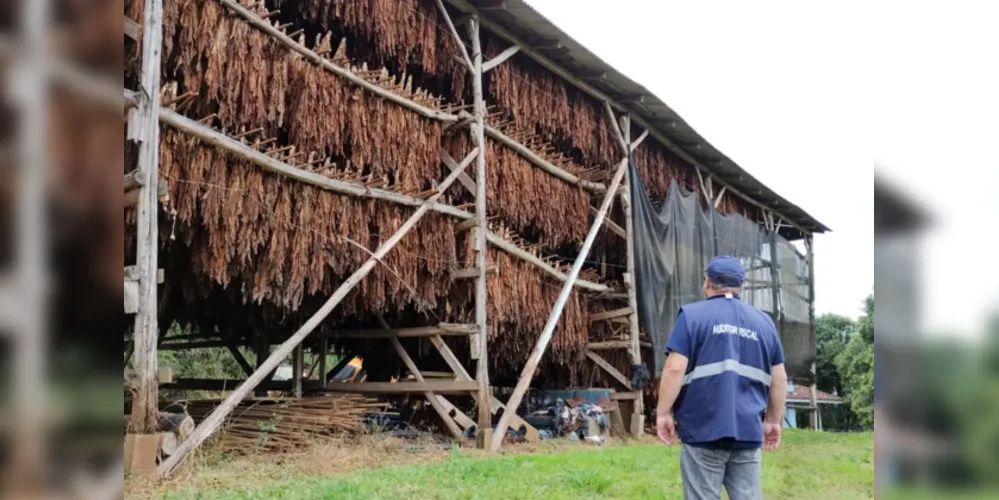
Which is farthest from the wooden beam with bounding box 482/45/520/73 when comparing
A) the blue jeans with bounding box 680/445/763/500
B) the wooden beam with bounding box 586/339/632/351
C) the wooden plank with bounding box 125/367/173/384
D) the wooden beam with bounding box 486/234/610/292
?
the blue jeans with bounding box 680/445/763/500

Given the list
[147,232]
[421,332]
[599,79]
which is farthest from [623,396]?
[147,232]

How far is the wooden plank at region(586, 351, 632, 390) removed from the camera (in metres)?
12.1

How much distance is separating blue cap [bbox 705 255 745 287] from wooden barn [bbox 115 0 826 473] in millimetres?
4049

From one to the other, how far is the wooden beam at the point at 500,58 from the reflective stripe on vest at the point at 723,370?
23.5 ft

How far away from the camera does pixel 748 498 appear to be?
3400mm

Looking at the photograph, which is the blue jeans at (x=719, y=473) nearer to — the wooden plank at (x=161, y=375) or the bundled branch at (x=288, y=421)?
the wooden plank at (x=161, y=375)

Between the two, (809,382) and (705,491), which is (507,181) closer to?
(705,491)

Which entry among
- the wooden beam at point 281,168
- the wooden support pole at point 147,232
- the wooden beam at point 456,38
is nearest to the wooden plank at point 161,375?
the wooden support pole at point 147,232

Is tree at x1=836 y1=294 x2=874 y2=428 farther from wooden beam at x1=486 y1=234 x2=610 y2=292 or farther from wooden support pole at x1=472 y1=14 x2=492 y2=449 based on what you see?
wooden support pole at x1=472 y1=14 x2=492 y2=449

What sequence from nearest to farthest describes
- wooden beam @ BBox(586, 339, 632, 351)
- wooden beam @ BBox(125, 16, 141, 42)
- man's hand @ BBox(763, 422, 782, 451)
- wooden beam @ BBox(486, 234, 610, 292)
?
man's hand @ BBox(763, 422, 782, 451) < wooden beam @ BBox(125, 16, 141, 42) < wooden beam @ BBox(486, 234, 610, 292) < wooden beam @ BBox(586, 339, 632, 351)

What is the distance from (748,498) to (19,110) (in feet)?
11.4

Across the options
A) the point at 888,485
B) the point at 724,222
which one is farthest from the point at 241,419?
the point at 724,222

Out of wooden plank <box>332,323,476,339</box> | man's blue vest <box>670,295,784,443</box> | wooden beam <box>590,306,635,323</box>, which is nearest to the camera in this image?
man's blue vest <box>670,295,784,443</box>

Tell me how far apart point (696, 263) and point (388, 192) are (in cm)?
820
